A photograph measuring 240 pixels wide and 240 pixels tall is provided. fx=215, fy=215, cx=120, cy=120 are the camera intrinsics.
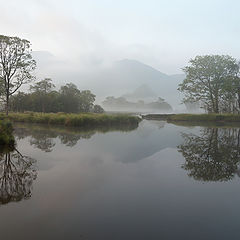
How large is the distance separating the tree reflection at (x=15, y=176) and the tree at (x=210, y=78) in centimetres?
4019

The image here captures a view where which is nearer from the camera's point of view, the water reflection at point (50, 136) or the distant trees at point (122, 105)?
the water reflection at point (50, 136)

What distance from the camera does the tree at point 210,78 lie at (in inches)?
1652

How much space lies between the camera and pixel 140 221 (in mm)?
4051

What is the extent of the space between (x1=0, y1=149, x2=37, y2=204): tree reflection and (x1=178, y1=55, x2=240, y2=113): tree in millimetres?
40186

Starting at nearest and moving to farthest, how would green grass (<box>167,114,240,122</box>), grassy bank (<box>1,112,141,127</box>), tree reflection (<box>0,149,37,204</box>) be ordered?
tree reflection (<box>0,149,37,204</box>) → grassy bank (<box>1,112,141,127</box>) → green grass (<box>167,114,240,122</box>)

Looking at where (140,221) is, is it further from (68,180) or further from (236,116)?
(236,116)

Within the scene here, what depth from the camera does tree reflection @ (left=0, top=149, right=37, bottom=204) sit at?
5102 millimetres

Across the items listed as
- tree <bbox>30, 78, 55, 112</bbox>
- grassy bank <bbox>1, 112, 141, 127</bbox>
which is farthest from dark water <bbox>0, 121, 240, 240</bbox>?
tree <bbox>30, 78, 55, 112</bbox>

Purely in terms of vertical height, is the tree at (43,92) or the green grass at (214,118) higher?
the tree at (43,92)

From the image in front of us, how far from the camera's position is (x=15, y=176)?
646cm

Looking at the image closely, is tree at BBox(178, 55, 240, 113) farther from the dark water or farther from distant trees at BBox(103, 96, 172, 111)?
distant trees at BBox(103, 96, 172, 111)

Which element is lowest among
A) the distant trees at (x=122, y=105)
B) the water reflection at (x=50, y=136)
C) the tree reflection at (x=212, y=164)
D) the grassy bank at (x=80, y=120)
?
the tree reflection at (x=212, y=164)

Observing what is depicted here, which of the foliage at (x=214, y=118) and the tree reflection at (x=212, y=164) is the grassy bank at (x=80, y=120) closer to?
the foliage at (x=214, y=118)

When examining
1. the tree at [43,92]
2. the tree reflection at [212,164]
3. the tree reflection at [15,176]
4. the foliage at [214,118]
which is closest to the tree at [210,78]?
the foliage at [214,118]
